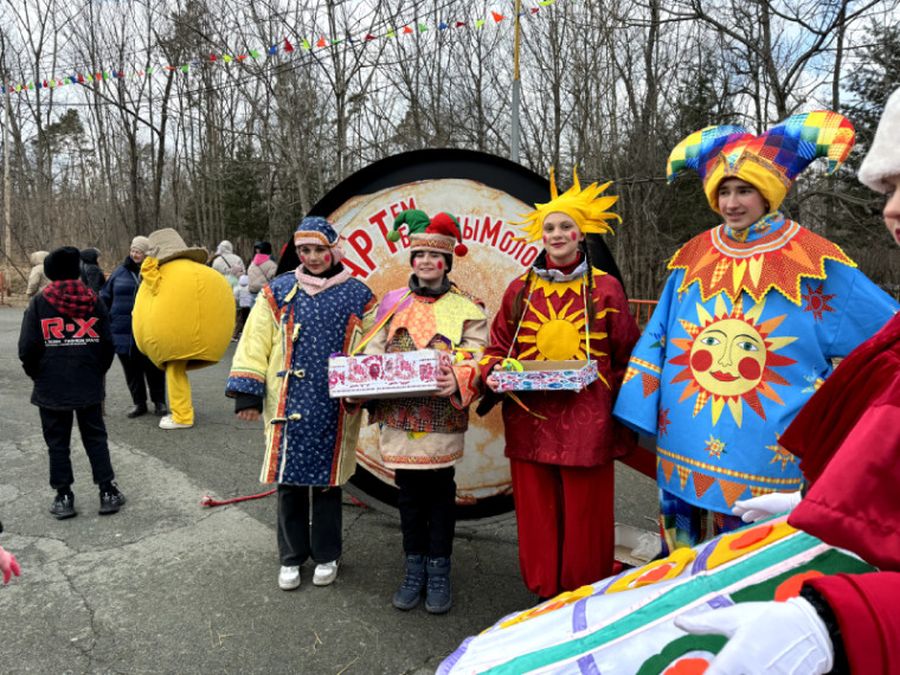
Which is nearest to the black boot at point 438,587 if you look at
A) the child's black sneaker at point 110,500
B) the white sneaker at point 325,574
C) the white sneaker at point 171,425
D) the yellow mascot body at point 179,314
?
the white sneaker at point 325,574

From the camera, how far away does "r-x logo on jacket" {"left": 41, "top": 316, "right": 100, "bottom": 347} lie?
3.88 metres

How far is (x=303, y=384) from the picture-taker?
300 cm

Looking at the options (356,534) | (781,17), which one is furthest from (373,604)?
(781,17)

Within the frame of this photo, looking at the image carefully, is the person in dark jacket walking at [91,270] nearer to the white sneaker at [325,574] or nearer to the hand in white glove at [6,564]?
the white sneaker at [325,574]

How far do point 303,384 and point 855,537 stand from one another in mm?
2418

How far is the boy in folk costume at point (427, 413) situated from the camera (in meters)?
2.77

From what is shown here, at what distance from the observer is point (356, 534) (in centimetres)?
374

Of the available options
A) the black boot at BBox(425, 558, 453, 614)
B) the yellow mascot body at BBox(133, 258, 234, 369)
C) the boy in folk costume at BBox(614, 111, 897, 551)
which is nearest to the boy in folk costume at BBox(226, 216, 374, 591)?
the black boot at BBox(425, 558, 453, 614)

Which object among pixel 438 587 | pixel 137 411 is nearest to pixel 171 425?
pixel 137 411

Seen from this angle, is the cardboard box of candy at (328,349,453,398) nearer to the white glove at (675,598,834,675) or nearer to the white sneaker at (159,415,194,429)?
the white glove at (675,598,834,675)

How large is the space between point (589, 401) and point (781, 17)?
387 inches

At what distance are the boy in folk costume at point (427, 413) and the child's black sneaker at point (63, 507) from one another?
7.68 ft

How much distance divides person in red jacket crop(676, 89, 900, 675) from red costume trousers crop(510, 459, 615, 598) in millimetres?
1387

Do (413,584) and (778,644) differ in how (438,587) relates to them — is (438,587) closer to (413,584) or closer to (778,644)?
(413,584)
